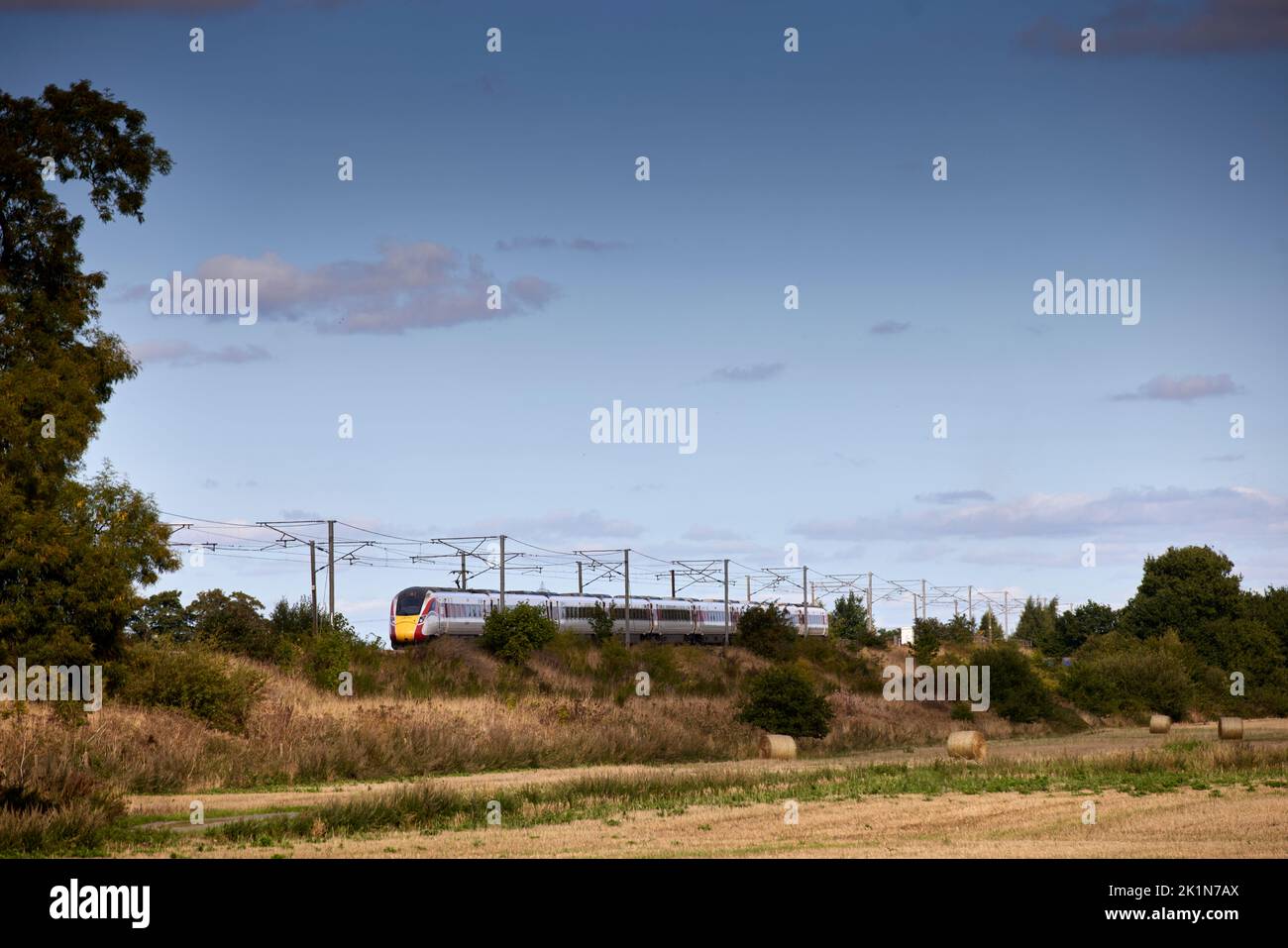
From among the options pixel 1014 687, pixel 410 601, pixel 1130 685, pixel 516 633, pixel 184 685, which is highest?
pixel 410 601

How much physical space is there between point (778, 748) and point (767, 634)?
42.6 m

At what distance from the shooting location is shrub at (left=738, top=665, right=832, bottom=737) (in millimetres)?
55094

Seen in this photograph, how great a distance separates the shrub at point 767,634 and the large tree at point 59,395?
167 feet

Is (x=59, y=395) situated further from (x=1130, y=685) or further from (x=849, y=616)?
(x=849, y=616)

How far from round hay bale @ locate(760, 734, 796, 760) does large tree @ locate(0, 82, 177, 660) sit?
19388 millimetres

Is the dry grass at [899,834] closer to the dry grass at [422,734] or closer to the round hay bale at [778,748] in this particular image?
the dry grass at [422,734]

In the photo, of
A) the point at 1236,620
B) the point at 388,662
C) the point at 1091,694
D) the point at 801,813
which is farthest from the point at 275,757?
the point at 1236,620

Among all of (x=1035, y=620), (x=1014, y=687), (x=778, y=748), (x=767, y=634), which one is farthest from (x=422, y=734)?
(x=1035, y=620)

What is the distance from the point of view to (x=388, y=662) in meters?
58.1

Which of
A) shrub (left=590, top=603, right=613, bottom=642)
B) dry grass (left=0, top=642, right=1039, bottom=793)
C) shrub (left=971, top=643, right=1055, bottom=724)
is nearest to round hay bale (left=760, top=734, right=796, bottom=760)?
dry grass (left=0, top=642, right=1039, bottom=793)

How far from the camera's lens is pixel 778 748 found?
148 ft

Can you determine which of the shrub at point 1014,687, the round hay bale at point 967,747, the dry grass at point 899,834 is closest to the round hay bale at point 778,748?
the round hay bale at point 967,747
